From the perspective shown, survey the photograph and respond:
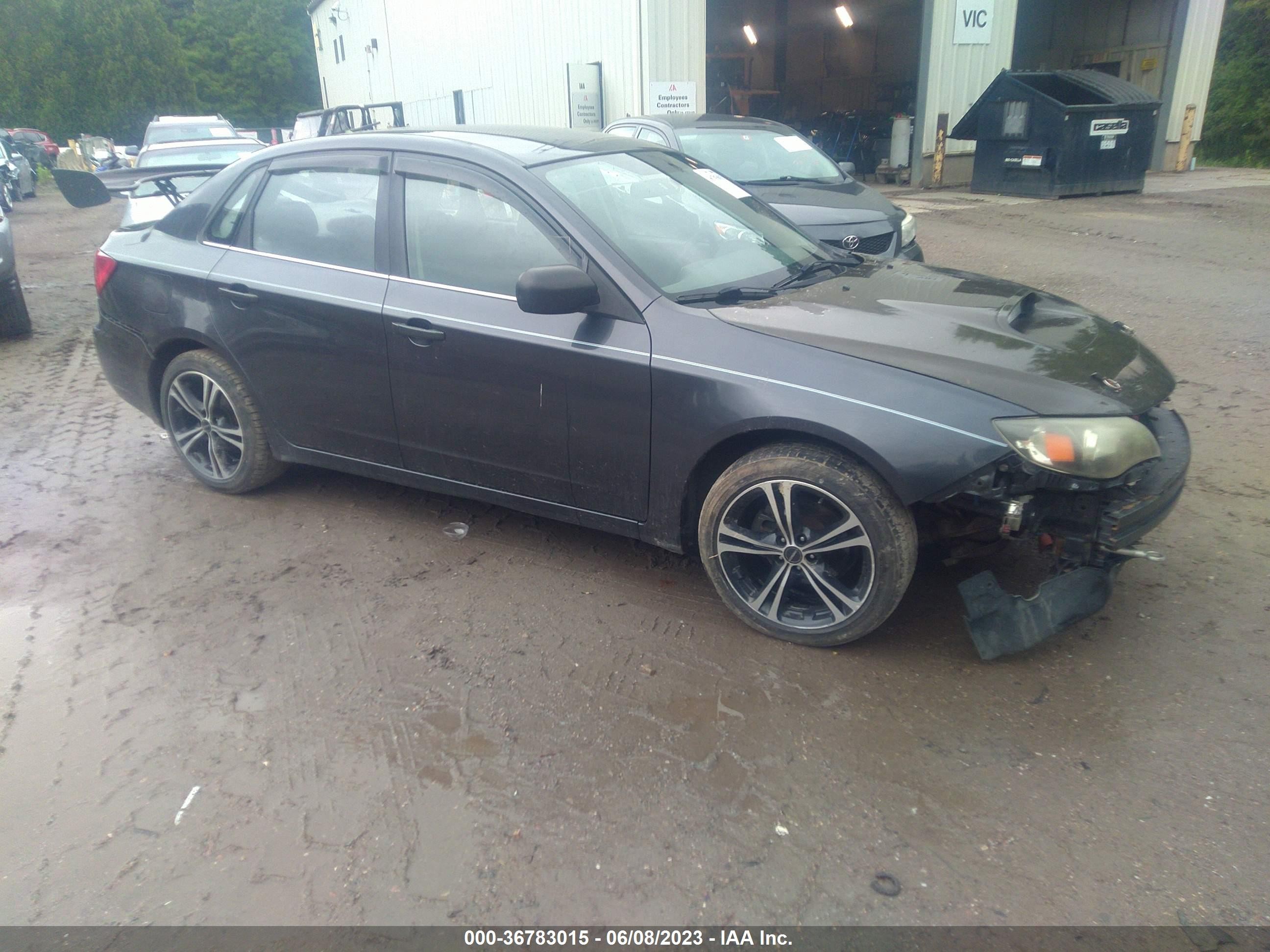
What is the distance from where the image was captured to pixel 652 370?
3309 mm

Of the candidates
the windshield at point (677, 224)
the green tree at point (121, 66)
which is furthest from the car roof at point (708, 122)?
the green tree at point (121, 66)

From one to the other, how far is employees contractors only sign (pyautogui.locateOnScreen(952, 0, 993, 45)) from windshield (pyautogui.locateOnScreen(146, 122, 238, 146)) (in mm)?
13602

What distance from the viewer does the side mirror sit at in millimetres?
3252

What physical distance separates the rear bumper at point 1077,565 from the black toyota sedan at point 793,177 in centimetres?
452

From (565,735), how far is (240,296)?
2.63m

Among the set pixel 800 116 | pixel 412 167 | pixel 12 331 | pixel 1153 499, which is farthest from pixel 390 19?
pixel 1153 499

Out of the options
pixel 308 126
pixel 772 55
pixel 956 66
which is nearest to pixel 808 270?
pixel 956 66

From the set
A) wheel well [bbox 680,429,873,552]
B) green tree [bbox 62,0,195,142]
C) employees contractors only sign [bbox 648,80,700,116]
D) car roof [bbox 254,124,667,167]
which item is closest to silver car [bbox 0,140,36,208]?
employees contractors only sign [bbox 648,80,700,116]

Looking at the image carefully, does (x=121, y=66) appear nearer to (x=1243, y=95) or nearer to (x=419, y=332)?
(x=1243, y=95)

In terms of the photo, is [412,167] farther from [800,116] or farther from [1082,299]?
[800,116]

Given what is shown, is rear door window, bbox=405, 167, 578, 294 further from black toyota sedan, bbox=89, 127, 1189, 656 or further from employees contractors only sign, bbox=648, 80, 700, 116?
employees contractors only sign, bbox=648, 80, 700, 116

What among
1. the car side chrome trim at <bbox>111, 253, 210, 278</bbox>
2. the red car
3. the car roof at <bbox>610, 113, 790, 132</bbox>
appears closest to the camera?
the car side chrome trim at <bbox>111, 253, 210, 278</bbox>

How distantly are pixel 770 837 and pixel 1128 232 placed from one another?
11.8 meters

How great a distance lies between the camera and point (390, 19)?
26828mm
